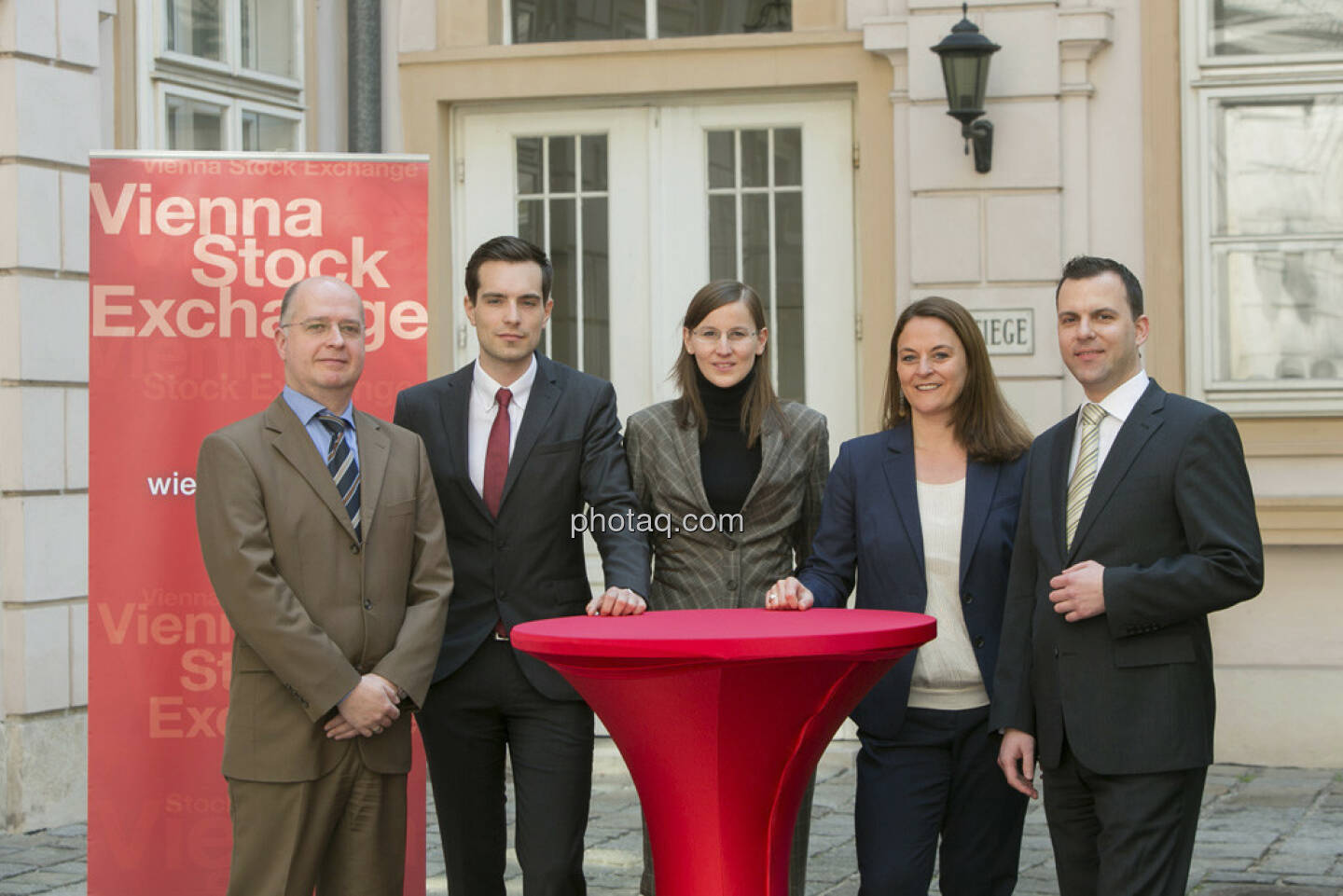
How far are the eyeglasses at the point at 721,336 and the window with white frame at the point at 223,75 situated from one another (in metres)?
3.73

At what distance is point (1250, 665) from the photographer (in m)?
7.25

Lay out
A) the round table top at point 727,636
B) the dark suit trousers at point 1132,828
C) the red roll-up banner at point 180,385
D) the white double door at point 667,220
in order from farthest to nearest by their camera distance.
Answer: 1. the white double door at point 667,220
2. the red roll-up banner at point 180,385
3. the dark suit trousers at point 1132,828
4. the round table top at point 727,636

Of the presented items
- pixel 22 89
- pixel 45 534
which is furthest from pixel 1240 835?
pixel 22 89

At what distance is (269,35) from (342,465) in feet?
14.8

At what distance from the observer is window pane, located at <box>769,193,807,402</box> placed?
777 cm

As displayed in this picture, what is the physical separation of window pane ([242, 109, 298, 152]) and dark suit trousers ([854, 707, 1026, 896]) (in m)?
4.74

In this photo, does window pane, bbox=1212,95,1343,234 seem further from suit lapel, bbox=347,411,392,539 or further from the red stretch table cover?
suit lapel, bbox=347,411,392,539

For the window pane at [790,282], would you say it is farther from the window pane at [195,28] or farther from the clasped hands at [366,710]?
the clasped hands at [366,710]

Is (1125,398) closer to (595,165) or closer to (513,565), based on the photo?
(513,565)

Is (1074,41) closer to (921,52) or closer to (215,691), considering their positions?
(921,52)

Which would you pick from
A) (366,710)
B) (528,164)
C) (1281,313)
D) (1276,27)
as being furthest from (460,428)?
(1276,27)

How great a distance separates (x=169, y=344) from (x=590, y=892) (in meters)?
2.22

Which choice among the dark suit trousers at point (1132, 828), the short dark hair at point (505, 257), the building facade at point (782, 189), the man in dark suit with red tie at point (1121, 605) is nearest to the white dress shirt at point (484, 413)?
the short dark hair at point (505, 257)

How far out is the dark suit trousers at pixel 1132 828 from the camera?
10.9ft
